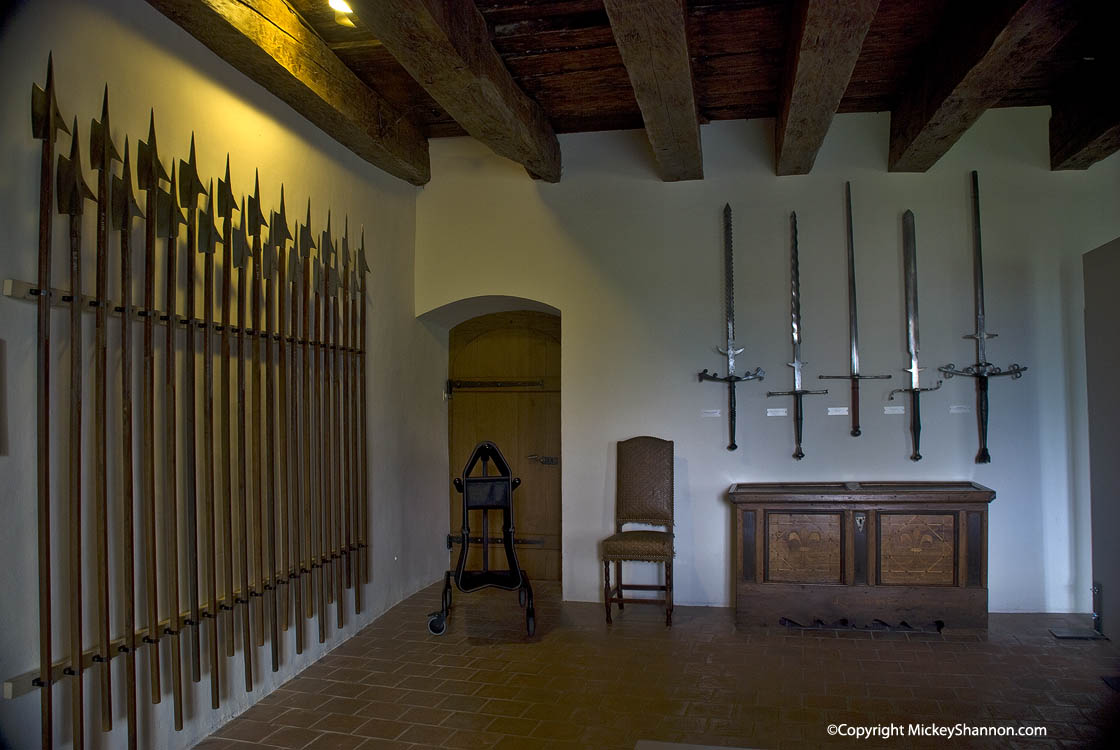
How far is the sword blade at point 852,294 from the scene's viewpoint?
5.21m

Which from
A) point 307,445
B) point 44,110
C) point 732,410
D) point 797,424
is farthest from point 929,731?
point 44,110

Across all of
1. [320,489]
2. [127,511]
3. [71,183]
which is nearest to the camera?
[71,183]

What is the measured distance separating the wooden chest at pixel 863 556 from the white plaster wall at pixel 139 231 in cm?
237

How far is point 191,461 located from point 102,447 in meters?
0.50

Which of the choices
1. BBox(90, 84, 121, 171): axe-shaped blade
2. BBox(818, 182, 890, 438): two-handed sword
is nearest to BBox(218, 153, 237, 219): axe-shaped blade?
BBox(90, 84, 121, 171): axe-shaped blade

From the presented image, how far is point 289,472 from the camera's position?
4.06 m

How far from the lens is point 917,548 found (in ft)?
15.6

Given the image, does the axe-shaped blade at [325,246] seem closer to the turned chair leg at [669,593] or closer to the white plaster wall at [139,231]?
the white plaster wall at [139,231]

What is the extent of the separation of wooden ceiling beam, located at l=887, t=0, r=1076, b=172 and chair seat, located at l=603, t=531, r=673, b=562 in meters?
2.87

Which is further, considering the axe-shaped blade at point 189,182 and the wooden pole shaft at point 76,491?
the axe-shaped blade at point 189,182

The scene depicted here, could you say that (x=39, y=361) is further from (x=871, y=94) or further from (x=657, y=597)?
(x=871, y=94)

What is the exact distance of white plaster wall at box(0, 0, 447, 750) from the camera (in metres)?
2.48

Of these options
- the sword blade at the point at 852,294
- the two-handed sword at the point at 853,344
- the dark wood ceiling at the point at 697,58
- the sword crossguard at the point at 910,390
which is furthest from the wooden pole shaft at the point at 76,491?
the sword crossguard at the point at 910,390

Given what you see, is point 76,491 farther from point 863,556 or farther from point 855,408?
point 855,408
